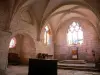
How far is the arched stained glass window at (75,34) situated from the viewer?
14516 mm

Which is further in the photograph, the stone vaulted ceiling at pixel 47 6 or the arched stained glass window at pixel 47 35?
the arched stained glass window at pixel 47 35

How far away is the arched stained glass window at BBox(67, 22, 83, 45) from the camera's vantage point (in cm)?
1452

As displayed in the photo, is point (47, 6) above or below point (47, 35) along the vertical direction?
above

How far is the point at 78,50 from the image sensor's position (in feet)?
46.3

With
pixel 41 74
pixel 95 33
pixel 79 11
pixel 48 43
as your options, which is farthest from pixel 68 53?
pixel 41 74

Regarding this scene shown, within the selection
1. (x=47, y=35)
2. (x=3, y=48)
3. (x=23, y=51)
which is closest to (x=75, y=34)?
(x=47, y=35)

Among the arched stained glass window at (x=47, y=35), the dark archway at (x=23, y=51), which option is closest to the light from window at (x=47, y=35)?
the arched stained glass window at (x=47, y=35)

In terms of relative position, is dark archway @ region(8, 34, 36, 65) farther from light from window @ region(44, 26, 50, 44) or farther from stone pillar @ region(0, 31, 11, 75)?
stone pillar @ region(0, 31, 11, 75)

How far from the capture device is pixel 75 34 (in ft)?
48.8

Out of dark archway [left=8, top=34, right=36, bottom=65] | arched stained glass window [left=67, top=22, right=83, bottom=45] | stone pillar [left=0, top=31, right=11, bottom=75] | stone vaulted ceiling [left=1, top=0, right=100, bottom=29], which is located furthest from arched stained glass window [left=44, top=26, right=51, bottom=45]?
stone pillar [left=0, top=31, right=11, bottom=75]

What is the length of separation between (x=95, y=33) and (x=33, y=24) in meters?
7.33

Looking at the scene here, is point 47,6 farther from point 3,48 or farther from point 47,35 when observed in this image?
point 3,48

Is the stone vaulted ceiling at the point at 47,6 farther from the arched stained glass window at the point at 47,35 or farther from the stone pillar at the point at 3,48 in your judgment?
the stone pillar at the point at 3,48

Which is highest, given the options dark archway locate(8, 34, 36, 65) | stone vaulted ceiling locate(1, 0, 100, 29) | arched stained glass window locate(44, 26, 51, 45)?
stone vaulted ceiling locate(1, 0, 100, 29)
